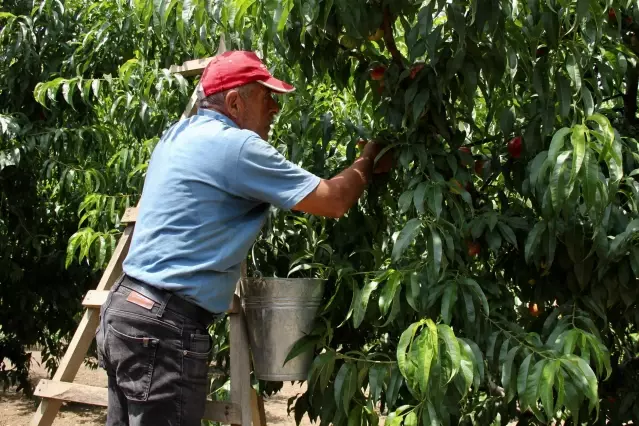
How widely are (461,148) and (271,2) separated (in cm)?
75

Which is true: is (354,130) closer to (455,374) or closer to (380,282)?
(380,282)

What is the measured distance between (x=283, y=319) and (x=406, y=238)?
0.60 m

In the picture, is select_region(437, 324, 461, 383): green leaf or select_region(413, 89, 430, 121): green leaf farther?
select_region(413, 89, 430, 121): green leaf

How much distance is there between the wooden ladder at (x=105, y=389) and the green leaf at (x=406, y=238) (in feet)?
2.26

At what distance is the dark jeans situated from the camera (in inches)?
82.4

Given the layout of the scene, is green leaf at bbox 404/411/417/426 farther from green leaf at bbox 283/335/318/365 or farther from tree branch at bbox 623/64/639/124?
tree branch at bbox 623/64/639/124

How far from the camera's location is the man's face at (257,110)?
2.24 metres

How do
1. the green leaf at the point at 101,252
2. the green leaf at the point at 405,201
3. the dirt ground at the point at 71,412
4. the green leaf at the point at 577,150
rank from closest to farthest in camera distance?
the green leaf at the point at 577,150, the green leaf at the point at 405,201, the green leaf at the point at 101,252, the dirt ground at the point at 71,412

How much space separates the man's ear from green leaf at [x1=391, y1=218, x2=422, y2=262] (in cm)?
60

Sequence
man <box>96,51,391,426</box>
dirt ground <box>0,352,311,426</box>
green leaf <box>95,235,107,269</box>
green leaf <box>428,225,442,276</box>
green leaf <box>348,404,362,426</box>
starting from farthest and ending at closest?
dirt ground <box>0,352,311,426</box> < green leaf <box>95,235,107,269</box> < green leaf <box>348,404,362,426</box> < man <box>96,51,391,426</box> < green leaf <box>428,225,442,276</box>

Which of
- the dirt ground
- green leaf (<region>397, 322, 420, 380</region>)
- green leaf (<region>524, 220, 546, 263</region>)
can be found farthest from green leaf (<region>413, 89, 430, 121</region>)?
the dirt ground

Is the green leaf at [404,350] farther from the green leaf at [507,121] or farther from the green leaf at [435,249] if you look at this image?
the green leaf at [507,121]

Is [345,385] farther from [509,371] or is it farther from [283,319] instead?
[509,371]

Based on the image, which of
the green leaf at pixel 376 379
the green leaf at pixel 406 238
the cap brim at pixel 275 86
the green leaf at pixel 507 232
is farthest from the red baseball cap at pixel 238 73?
the green leaf at pixel 376 379
